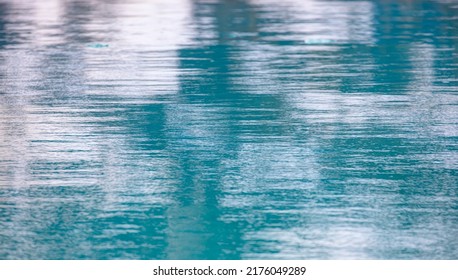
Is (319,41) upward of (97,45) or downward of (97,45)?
downward

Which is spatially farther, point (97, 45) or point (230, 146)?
point (97, 45)

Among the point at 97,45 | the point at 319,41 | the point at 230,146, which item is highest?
the point at 230,146

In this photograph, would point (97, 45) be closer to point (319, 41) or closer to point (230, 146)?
point (319, 41)

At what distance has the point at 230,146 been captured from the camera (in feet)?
18.1

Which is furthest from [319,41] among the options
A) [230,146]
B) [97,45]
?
[230,146]

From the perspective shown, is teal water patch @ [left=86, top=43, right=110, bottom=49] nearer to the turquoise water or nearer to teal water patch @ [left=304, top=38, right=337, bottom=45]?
the turquoise water

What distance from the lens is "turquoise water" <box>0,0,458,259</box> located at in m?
4.04

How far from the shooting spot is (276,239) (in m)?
3.98

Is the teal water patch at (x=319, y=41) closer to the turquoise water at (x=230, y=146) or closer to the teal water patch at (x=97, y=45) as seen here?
the turquoise water at (x=230, y=146)

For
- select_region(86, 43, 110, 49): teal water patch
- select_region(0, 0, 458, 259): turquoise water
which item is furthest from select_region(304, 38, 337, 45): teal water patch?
select_region(86, 43, 110, 49): teal water patch

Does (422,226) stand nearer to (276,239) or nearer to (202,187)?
(276,239)

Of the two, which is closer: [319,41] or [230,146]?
[230,146]

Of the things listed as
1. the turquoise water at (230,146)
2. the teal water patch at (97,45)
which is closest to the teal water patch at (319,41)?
the turquoise water at (230,146)

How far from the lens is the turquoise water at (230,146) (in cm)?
404
